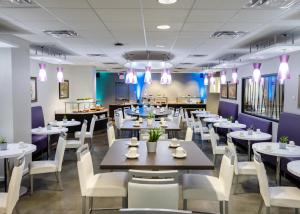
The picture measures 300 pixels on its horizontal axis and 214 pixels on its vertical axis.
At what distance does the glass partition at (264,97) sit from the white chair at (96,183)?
16.4 ft

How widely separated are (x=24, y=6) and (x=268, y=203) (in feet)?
11.1

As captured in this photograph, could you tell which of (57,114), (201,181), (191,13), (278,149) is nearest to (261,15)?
(191,13)

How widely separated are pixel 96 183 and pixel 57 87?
7.12 m

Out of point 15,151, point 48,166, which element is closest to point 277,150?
point 48,166

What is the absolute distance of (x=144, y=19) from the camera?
365cm

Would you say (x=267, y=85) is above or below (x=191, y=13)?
below

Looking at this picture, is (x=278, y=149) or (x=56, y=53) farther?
(x=56, y=53)

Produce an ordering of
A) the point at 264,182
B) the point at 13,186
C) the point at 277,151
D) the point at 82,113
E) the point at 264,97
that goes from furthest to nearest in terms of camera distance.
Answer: the point at 82,113 → the point at 264,97 → the point at 277,151 → the point at 264,182 → the point at 13,186

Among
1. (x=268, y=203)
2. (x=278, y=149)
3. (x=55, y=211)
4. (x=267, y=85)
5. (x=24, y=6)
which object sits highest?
(x=24, y=6)

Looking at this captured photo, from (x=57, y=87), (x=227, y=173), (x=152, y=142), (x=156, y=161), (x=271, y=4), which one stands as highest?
(x=271, y=4)

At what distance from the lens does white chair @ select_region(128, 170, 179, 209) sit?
2.25m

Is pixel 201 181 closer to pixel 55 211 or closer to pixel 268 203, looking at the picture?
pixel 268 203

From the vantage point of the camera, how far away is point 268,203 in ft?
9.29

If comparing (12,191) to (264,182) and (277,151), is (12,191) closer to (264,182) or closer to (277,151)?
(264,182)
